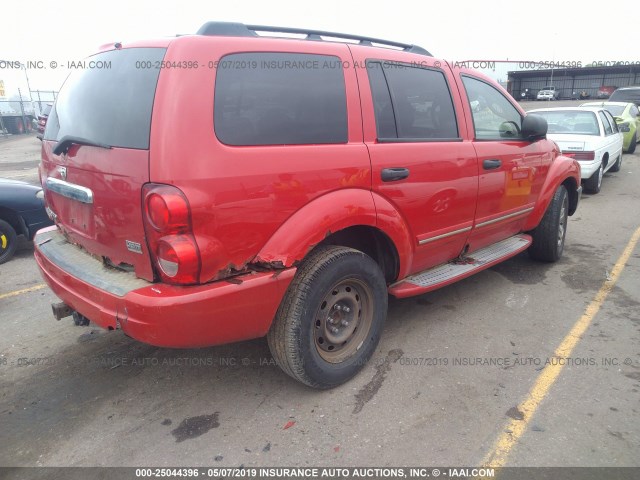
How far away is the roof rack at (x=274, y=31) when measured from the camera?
2.45m

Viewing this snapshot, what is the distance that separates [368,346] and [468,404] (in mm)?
705

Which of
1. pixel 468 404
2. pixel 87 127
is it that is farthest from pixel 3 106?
pixel 468 404

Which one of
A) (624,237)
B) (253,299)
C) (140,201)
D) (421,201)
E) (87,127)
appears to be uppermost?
(87,127)

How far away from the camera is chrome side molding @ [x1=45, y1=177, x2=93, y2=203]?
2518 millimetres

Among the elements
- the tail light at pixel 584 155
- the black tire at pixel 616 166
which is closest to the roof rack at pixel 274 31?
the tail light at pixel 584 155

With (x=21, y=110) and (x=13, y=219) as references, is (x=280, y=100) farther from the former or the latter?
(x=21, y=110)

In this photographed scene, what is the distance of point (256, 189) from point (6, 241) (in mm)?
4642

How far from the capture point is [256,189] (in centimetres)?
230

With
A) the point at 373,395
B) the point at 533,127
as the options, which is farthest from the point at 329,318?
the point at 533,127

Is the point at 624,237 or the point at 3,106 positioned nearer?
the point at 624,237

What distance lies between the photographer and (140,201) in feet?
7.30

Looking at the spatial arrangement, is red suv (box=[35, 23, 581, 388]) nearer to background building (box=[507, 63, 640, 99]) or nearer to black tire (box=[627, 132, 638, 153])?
black tire (box=[627, 132, 638, 153])

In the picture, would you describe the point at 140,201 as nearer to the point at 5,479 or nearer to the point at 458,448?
the point at 5,479

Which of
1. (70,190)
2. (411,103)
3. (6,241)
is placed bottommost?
(6,241)
